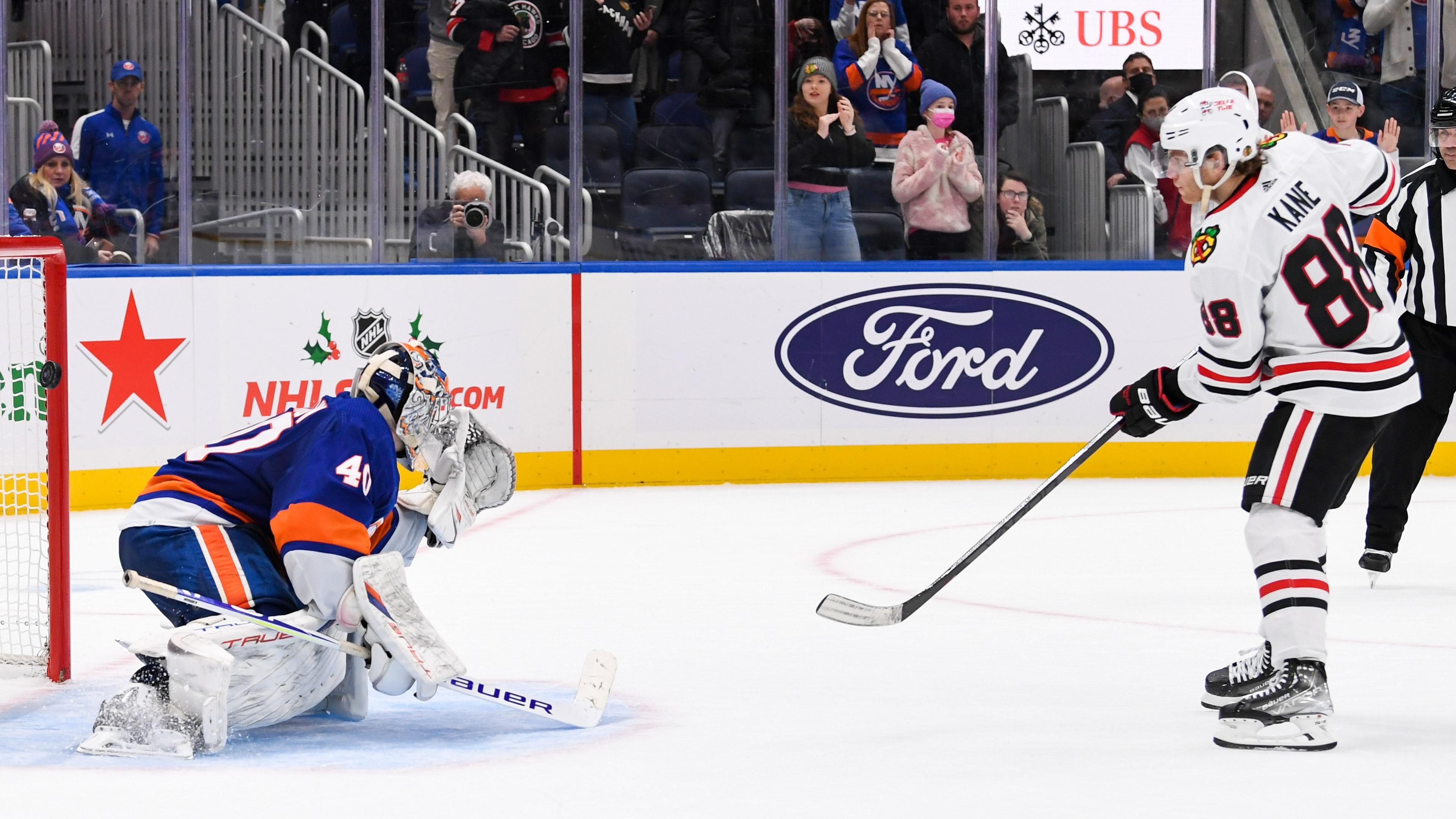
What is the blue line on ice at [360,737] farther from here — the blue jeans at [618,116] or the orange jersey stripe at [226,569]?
the blue jeans at [618,116]

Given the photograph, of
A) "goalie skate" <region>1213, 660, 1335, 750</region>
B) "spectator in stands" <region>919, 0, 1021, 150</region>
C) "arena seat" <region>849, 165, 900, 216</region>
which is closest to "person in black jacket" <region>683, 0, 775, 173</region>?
"arena seat" <region>849, 165, 900, 216</region>

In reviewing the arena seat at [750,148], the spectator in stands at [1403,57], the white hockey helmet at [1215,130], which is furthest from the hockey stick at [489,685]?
the spectator in stands at [1403,57]

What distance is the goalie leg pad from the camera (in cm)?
303

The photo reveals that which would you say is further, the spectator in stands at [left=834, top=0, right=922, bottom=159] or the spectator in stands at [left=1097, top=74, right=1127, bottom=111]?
the spectator in stands at [left=1097, top=74, right=1127, bottom=111]

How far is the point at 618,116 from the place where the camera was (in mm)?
7656

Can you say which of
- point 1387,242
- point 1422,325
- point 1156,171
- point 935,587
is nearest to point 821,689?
point 935,587

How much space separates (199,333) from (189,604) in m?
3.93

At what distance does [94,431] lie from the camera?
6668mm

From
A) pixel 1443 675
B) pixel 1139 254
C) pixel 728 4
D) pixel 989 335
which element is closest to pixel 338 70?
pixel 728 4

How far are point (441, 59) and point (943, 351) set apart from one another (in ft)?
8.11

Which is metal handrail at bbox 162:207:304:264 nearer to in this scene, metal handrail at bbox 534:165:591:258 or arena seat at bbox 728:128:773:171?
metal handrail at bbox 534:165:591:258

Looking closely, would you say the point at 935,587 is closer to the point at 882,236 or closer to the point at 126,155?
the point at 882,236

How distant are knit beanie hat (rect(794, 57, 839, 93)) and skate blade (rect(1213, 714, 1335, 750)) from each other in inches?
197

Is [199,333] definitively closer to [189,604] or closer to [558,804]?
[189,604]
